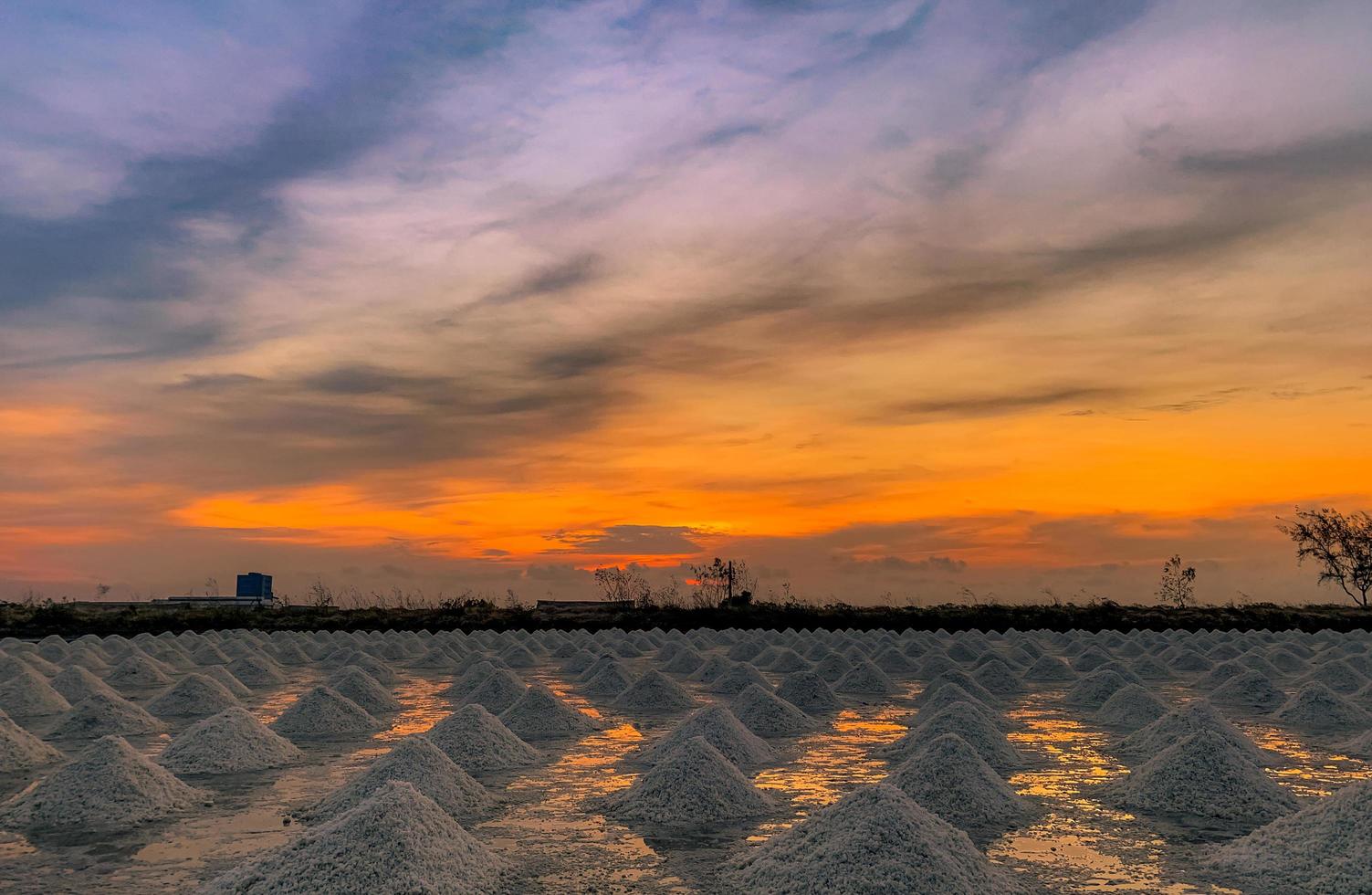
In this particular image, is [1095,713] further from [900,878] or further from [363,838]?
[363,838]

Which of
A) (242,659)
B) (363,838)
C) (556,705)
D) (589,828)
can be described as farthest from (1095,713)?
(242,659)

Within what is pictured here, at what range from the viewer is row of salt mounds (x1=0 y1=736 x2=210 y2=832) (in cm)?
809

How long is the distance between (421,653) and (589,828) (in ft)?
57.3

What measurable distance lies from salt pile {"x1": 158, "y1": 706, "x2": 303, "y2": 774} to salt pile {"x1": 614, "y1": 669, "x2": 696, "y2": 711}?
5.36 meters

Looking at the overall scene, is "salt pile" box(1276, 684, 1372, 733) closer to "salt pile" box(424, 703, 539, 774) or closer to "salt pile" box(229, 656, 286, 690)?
"salt pile" box(424, 703, 539, 774)

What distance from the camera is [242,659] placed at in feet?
64.6

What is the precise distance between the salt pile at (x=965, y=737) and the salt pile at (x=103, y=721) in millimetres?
8959

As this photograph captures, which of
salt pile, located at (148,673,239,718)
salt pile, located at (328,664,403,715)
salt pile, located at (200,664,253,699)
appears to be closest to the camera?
salt pile, located at (148,673,239,718)

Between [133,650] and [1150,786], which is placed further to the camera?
[133,650]

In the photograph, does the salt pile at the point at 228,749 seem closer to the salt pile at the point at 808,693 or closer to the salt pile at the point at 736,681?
the salt pile at the point at 808,693

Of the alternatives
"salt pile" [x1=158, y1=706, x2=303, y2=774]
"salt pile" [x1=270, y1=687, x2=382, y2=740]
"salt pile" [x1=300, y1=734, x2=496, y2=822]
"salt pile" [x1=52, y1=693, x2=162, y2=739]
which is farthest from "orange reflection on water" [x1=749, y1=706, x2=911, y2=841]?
"salt pile" [x1=52, y1=693, x2=162, y2=739]

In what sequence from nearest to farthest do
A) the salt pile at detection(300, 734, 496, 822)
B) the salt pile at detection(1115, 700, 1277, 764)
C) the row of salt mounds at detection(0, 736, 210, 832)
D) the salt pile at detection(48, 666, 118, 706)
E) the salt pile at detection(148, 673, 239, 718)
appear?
the row of salt mounds at detection(0, 736, 210, 832), the salt pile at detection(300, 734, 496, 822), the salt pile at detection(1115, 700, 1277, 764), the salt pile at detection(148, 673, 239, 718), the salt pile at detection(48, 666, 118, 706)

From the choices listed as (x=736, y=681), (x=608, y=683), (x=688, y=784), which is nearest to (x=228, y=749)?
(x=688, y=784)

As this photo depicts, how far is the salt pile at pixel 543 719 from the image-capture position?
498 inches
